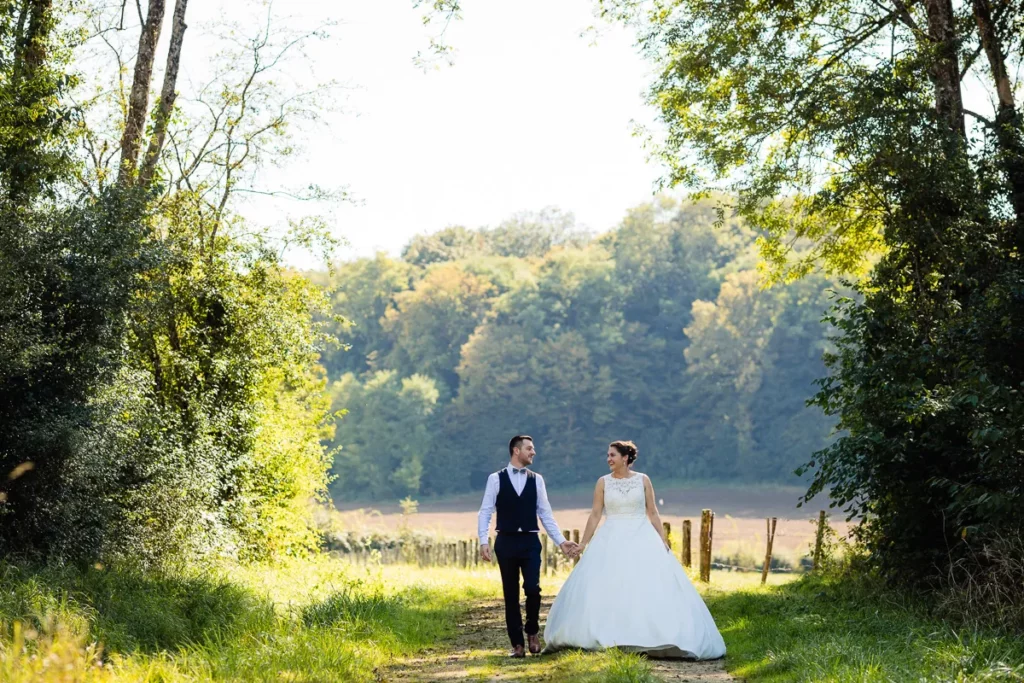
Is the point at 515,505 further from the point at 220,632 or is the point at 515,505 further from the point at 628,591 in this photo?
the point at 220,632

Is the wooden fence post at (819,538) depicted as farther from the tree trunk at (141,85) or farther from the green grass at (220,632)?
the tree trunk at (141,85)

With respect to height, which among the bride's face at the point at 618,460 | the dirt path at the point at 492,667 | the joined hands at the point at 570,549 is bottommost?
the dirt path at the point at 492,667

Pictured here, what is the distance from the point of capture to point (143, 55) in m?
16.4

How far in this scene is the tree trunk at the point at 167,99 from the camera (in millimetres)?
16609

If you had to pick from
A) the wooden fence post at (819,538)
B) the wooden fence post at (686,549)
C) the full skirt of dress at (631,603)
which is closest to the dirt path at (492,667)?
the full skirt of dress at (631,603)

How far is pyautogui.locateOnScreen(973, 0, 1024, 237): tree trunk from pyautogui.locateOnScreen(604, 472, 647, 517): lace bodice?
5.59 m

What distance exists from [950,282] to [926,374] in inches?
43.4

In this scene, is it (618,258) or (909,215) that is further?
(618,258)

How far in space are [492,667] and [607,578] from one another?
1.20 meters

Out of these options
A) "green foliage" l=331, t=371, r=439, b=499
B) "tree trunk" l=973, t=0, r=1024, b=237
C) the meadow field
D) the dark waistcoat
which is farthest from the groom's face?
"green foliage" l=331, t=371, r=439, b=499

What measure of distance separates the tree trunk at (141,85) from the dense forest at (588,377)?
58.8 metres

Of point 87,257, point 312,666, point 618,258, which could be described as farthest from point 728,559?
point 618,258

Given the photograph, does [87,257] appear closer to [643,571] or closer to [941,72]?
[643,571]

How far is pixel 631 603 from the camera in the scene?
941 cm
